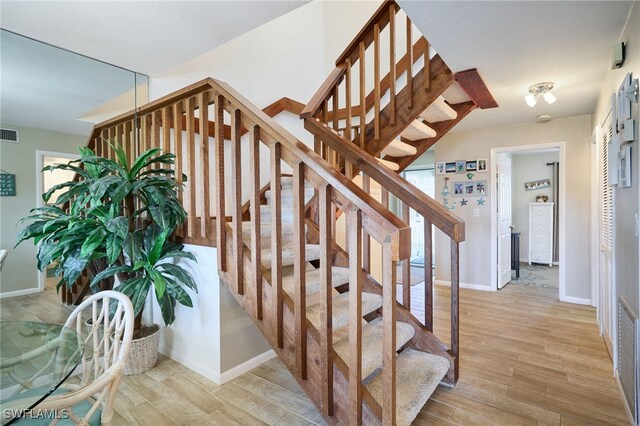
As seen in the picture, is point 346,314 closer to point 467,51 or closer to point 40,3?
point 467,51

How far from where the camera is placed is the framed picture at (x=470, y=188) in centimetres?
462

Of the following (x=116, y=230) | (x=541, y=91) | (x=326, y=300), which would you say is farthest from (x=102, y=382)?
(x=541, y=91)

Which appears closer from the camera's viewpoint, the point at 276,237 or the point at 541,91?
the point at 276,237

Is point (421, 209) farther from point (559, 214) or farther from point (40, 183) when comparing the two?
point (559, 214)

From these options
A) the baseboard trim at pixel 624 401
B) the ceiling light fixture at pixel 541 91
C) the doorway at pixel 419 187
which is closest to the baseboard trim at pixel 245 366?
the baseboard trim at pixel 624 401

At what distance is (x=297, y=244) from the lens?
61.4 inches

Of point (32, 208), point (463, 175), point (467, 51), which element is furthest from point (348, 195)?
point (463, 175)

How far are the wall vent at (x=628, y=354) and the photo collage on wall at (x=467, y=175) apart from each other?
2705 millimetres

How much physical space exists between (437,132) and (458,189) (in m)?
1.83

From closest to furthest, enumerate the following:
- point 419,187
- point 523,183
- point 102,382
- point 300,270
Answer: point 102,382, point 300,270, point 523,183, point 419,187

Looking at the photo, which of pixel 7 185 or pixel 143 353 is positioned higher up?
pixel 7 185

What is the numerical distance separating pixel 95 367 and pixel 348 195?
1302 mm

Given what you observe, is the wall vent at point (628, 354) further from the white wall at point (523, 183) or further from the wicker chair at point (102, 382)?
the white wall at point (523, 183)

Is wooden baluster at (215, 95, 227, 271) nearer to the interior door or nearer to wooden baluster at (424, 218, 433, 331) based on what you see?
wooden baluster at (424, 218, 433, 331)
